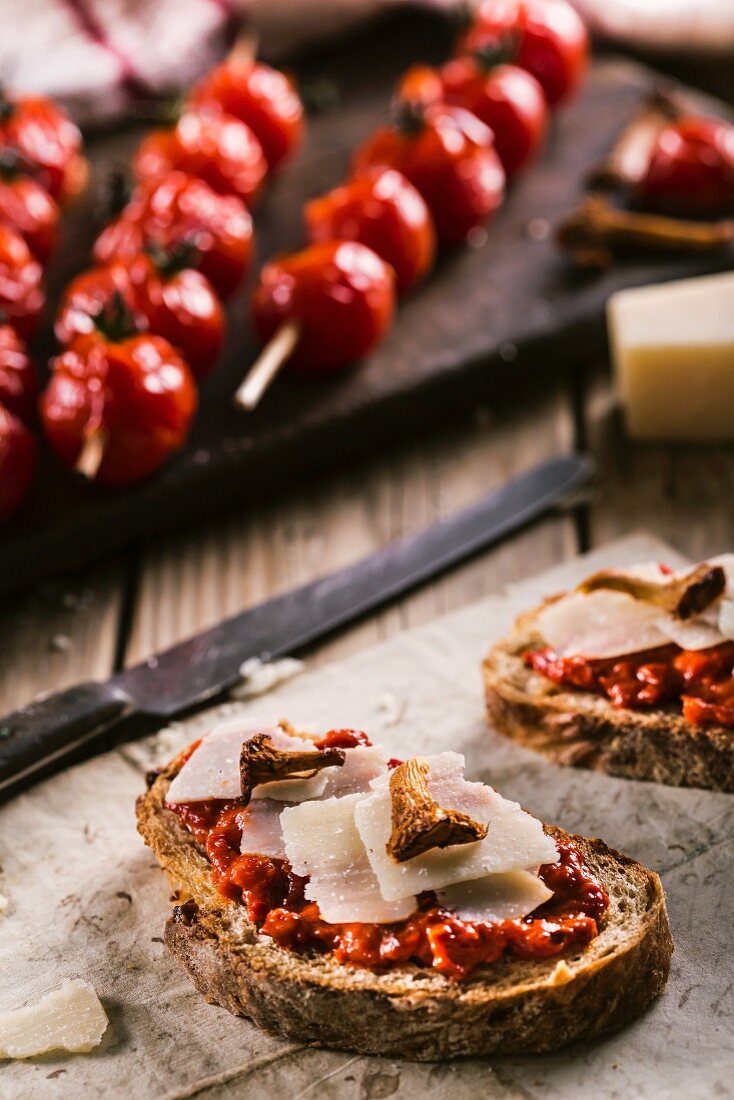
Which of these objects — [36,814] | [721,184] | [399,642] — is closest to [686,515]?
[399,642]

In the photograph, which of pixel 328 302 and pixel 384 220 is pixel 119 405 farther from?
pixel 384 220

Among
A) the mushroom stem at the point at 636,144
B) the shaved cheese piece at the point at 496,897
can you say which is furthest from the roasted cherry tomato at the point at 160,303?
the shaved cheese piece at the point at 496,897

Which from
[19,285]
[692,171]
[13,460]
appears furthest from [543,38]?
[13,460]

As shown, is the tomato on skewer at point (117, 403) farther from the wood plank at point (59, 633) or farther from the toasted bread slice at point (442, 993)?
the toasted bread slice at point (442, 993)

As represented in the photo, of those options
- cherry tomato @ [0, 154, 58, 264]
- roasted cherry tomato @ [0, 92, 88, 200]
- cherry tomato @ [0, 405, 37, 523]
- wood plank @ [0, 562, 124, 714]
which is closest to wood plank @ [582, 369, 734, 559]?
wood plank @ [0, 562, 124, 714]

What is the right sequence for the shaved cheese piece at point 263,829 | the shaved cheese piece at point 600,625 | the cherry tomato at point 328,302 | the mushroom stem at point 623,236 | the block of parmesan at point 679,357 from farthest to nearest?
the mushroom stem at point 623,236 → the cherry tomato at point 328,302 → the block of parmesan at point 679,357 → the shaved cheese piece at point 600,625 → the shaved cheese piece at point 263,829

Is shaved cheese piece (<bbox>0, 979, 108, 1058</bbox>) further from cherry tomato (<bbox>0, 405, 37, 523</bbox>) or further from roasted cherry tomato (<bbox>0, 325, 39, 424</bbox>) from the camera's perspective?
roasted cherry tomato (<bbox>0, 325, 39, 424</bbox>)

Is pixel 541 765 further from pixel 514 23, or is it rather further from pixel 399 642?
pixel 514 23
